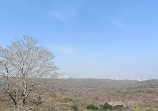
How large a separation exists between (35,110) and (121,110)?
52.2 feet

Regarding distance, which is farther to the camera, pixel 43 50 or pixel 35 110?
pixel 43 50

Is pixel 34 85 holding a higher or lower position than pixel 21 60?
lower

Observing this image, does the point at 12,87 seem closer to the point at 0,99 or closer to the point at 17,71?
the point at 17,71

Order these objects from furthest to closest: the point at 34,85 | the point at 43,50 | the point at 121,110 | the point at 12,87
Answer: the point at 121,110 → the point at 43,50 → the point at 34,85 → the point at 12,87

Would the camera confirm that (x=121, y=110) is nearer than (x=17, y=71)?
No

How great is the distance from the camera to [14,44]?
13.6 meters

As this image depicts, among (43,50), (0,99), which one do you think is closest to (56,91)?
(43,50)

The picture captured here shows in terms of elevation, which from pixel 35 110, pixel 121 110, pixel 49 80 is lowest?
pixel 121 110

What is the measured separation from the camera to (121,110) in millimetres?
23766

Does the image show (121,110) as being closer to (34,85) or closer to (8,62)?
(34,85)

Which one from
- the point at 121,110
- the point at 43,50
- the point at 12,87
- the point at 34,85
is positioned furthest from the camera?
the point at 121,110

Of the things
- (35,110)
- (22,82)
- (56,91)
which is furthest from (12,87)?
(56,91)

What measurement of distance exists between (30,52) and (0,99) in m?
6.23

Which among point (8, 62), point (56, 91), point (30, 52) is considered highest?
point (30, 52)
